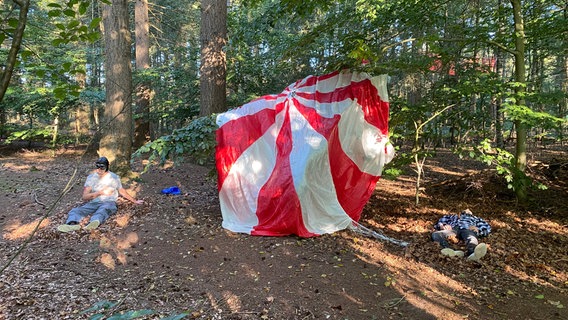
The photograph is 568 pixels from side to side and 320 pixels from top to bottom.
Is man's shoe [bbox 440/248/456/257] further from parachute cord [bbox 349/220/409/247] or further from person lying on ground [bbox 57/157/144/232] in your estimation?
person lying on ground [bbox 57/157/144/232]

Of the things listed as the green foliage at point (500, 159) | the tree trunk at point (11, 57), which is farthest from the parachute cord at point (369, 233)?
the tree trunk at point (11, 57)

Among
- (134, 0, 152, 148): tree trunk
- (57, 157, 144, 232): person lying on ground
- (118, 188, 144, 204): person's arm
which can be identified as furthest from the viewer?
(134, 0, 152, 148): tree trunk

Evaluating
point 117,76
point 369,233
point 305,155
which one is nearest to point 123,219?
point 305,155

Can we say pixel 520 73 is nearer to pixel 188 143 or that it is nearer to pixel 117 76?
pixel 188 143

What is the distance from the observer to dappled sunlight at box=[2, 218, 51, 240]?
472 cm

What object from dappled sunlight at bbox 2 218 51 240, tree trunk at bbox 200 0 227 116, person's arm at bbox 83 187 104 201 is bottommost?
dappled sunlight at bbox 2 218 51 240

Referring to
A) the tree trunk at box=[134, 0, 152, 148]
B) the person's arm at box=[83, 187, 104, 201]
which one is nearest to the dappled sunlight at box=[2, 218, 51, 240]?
the person's arm at box=[83, 187, 104, 201]

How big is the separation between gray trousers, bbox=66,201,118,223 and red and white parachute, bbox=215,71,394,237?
172cm

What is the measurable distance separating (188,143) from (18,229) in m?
2.64

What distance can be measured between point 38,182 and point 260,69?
587 cm

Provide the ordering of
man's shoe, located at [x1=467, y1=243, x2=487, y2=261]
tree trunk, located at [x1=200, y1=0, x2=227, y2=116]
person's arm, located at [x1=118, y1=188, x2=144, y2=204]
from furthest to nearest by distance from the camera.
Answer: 1. tree trunk, located at [x1=200, y1=0, x2=227, y2=116]
2. person's arm, located at [x1=118, y1=188, x2=144, y2=204]
3. man's shoe, located at [x1=467, y1=243, x2=487, y2=261]

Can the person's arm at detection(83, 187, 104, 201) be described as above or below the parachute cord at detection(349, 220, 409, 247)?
above

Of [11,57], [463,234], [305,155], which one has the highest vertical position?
[11,57]

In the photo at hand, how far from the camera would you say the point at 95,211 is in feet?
17.9
